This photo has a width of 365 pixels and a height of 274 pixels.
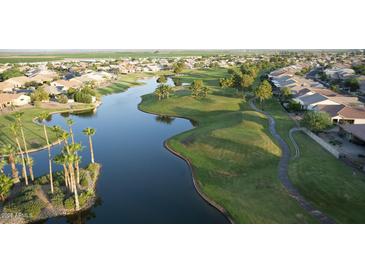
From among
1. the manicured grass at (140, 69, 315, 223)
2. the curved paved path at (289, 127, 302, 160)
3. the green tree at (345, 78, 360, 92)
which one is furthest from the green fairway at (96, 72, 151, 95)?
the green tree at (345, 78, 360, 92)

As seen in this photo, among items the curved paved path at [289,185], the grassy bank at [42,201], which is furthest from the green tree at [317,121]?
the grassy bank at [42,201]

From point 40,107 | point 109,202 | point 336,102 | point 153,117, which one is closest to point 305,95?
point 336,102

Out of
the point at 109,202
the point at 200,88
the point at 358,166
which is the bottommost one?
the point at 109,202

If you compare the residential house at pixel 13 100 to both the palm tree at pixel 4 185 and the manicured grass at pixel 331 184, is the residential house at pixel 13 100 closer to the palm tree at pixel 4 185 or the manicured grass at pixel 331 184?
the palm tree at pixel 4 185

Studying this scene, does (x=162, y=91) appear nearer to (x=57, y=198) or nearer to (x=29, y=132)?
(x=29, y=132)

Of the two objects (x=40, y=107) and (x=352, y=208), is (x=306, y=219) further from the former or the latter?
(x=40, y=107)

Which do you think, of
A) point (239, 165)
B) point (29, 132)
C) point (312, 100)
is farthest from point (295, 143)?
point (29, 132)

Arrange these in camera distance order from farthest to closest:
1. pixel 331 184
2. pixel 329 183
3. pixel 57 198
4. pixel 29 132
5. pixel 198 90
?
pixel 198 90 → pixel 29 132 → pixel 329 183 → pixel 331 184 → pixel 57 198
